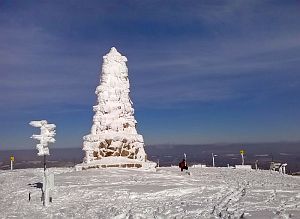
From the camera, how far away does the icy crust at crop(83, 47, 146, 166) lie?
35.6 meters

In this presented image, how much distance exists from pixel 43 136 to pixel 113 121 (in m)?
18.0

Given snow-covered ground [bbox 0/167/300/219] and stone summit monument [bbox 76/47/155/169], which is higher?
stone summit monument [bbox 76/47/155/169]

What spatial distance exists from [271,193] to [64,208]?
9.58m

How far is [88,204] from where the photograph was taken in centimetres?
1688

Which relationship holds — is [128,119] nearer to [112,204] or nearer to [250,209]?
[112,204]

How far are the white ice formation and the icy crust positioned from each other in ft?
52.1

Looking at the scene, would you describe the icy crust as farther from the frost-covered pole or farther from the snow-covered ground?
the frost-covered pole

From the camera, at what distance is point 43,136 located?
1859 cm

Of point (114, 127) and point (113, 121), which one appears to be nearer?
point (114, 127)

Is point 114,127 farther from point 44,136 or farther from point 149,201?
point 149,201

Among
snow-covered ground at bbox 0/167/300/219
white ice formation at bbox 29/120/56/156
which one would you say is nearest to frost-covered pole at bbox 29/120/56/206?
white ice formation at bbox 29/120/56/156

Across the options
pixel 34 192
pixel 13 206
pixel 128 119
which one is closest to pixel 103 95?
pixel 128 119

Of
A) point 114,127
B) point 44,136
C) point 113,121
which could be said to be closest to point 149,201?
point 44,136

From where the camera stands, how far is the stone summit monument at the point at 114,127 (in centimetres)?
3484
